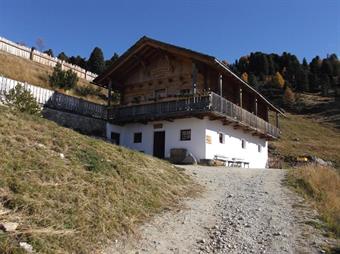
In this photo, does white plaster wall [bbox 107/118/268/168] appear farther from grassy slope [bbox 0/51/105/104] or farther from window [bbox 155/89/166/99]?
grassy slope [bbox 0/51/105/104]

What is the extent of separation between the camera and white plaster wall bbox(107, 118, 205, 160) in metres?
24.6

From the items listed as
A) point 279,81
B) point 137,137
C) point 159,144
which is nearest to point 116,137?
point 137,137

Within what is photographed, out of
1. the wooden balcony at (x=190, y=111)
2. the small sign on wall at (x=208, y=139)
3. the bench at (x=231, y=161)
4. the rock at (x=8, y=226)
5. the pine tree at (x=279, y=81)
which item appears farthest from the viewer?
the pine tree at (x=279, y=81)

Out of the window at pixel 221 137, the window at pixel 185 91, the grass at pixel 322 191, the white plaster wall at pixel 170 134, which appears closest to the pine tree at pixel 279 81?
the window at pixel 185 91

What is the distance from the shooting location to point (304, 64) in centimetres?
12138

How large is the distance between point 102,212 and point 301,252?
13.6 ft

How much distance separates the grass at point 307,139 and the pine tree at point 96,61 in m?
36.9

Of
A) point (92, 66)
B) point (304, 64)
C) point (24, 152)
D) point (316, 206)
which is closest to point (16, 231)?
point (24, 152)

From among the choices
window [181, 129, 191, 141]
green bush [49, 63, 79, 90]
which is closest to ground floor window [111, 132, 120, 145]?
window [181, 129, 191, 141]

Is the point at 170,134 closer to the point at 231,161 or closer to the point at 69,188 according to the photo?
the point at 231,161

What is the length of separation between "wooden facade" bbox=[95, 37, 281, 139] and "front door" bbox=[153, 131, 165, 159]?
2217 mm

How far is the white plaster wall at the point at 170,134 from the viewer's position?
24.6m

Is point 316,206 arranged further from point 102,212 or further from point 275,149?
point 275,149

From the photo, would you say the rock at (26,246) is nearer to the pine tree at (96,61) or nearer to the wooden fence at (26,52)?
the wooden fence at (26,52)
